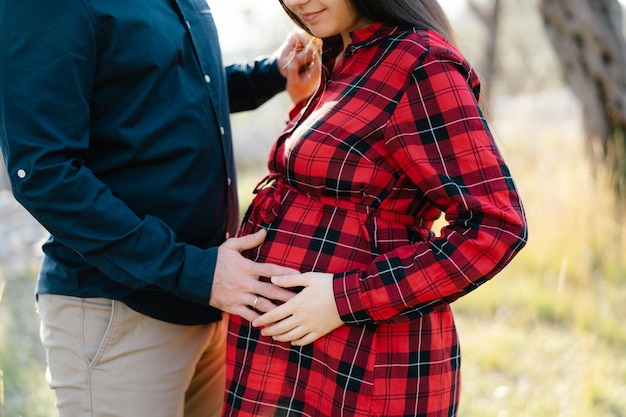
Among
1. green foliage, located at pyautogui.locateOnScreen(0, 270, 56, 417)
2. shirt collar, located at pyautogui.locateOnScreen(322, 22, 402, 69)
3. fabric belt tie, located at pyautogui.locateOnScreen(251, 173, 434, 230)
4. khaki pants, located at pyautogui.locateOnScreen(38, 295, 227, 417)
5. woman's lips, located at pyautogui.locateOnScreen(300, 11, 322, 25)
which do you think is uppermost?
woman's lips, located at pyautogui.locateOnScreen(300, 11, 322, 25)

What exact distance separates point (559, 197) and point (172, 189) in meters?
3.45

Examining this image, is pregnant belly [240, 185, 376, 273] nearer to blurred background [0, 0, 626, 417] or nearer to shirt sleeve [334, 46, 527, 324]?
shirt sleeve [334, 46, 527, 324]

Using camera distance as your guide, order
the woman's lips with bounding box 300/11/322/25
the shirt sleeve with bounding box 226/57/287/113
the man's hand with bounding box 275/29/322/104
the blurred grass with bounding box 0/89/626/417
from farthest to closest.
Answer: the blurred grass with bounding box 0/89/626/417
the shirt sleeve with bounding box 226/57/287/113
the man's hand with bounding box 275/29/322/104
the woman's lips with bounding box 300/11/322/25

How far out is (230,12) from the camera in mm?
6754

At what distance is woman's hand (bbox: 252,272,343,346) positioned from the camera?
1509 millimetres

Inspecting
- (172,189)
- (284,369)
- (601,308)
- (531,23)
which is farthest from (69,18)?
(531,23)

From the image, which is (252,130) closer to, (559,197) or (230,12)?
(230,12)

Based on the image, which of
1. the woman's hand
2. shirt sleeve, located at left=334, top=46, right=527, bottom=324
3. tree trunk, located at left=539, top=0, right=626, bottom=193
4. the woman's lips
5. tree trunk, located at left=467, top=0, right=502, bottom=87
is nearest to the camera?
shirt sleeve, located at left=334, top=46, right=527, bottom=324

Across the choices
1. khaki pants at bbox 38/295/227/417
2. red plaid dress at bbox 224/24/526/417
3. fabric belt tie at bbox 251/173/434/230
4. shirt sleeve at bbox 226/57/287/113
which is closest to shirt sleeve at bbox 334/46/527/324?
red plaid dress at bbox 224/24/526/417

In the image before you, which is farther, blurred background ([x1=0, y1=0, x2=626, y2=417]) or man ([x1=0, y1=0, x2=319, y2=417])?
blurred background ([x1=0, y1=0, x2=626, y2=417])

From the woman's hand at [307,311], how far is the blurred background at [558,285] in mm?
766

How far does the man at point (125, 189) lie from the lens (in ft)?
4.79

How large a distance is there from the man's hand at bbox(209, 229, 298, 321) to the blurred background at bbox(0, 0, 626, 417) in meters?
0.80

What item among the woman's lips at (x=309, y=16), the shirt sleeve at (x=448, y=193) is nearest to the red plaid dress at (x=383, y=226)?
the shirt sleeve at (x=448, y=193)
